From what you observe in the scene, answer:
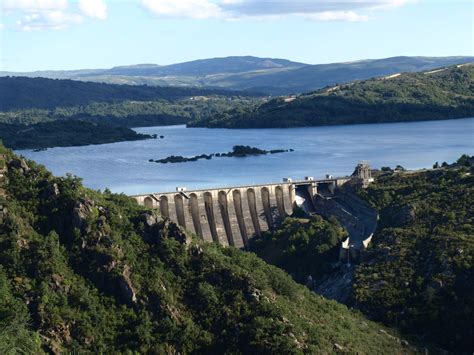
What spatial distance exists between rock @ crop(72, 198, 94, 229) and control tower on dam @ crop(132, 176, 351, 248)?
18.6m

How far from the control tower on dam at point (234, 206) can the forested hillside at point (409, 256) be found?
2006 mm

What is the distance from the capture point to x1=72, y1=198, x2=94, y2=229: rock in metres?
43.9

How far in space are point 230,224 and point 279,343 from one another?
27.3m

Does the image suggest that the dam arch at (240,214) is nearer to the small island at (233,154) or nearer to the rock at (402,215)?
the rock at (402,215)

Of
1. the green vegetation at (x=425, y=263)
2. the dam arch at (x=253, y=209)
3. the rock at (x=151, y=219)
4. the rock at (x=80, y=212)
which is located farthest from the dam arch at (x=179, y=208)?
the rock at (x=80, y=212)

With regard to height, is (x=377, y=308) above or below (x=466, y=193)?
below

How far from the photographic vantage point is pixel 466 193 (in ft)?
208

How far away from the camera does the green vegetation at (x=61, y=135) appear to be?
5827 inches

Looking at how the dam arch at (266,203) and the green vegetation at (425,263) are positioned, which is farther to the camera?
the dam arch at (266,203)

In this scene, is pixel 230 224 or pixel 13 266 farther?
pixel 230 224

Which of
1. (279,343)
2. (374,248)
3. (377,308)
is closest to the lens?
(279,343)

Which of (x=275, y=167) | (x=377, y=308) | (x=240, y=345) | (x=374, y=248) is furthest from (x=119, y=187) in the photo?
(x=240, y=345)

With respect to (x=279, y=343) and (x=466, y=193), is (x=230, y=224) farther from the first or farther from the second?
(x=279, y=343)

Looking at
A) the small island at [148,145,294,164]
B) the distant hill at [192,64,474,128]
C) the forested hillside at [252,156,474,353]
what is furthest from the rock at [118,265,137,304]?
the distant hill at [192,64,474,128]
